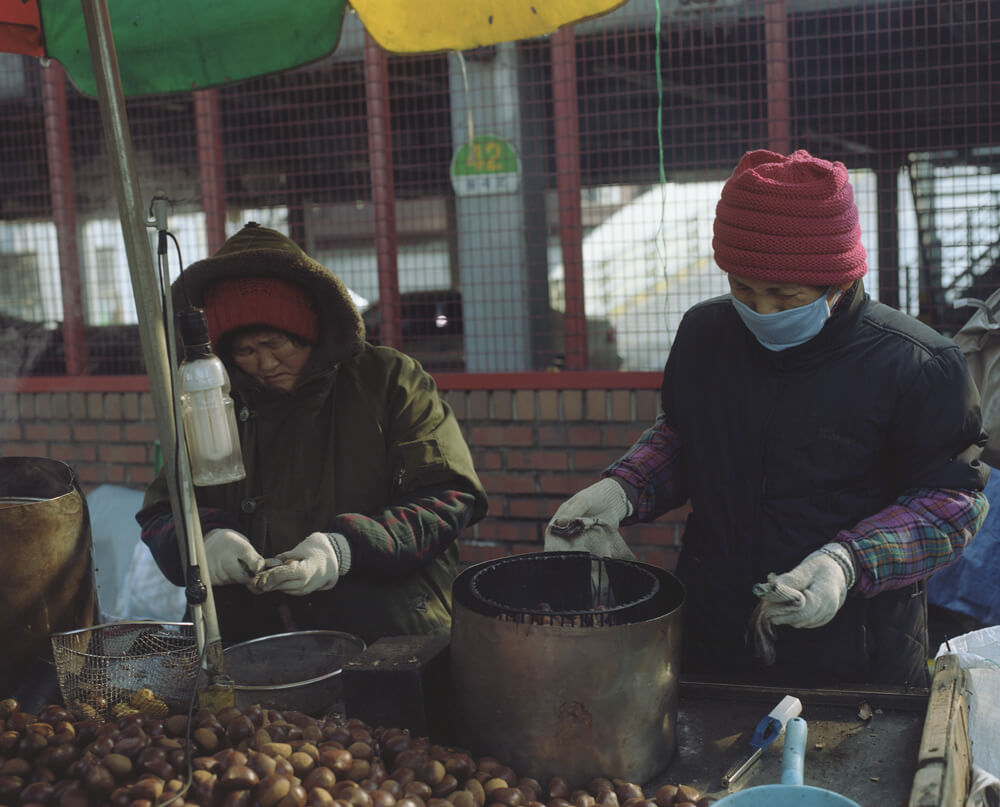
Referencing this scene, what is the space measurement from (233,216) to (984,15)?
20.3ft

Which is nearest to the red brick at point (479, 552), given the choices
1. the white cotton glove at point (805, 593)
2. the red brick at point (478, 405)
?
the red brick at point (478, 405)

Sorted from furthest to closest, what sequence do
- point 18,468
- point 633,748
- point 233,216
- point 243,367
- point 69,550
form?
point 233,216 < point 243,367 < point 18,468 < point 69,550 < point 633,748

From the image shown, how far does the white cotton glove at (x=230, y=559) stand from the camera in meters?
2.15

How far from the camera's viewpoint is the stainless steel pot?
1910mm

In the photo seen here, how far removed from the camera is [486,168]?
4.82 metres

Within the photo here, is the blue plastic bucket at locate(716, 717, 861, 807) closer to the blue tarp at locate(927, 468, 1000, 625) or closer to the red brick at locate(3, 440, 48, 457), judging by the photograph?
the blue tarp at locate(927, 468, 1000, 625)

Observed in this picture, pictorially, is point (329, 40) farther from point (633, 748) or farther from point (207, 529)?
point (633, 748)

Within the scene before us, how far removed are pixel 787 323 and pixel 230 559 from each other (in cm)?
134

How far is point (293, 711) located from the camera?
5.95 ft

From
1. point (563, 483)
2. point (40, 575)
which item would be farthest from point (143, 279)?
point (563, 483)

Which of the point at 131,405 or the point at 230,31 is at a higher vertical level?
the point at 230,31

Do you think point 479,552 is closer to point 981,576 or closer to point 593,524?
point 981,576

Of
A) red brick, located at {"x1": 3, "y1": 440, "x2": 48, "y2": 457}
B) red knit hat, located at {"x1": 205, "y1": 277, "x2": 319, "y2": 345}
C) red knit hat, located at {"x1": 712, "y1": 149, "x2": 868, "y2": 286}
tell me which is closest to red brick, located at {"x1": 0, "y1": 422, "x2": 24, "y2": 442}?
red brick, located at {"x1": 3, "y1": 440, "x2": 48, "y2": 457}

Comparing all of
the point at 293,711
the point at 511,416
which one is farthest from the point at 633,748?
the point at 511,416
